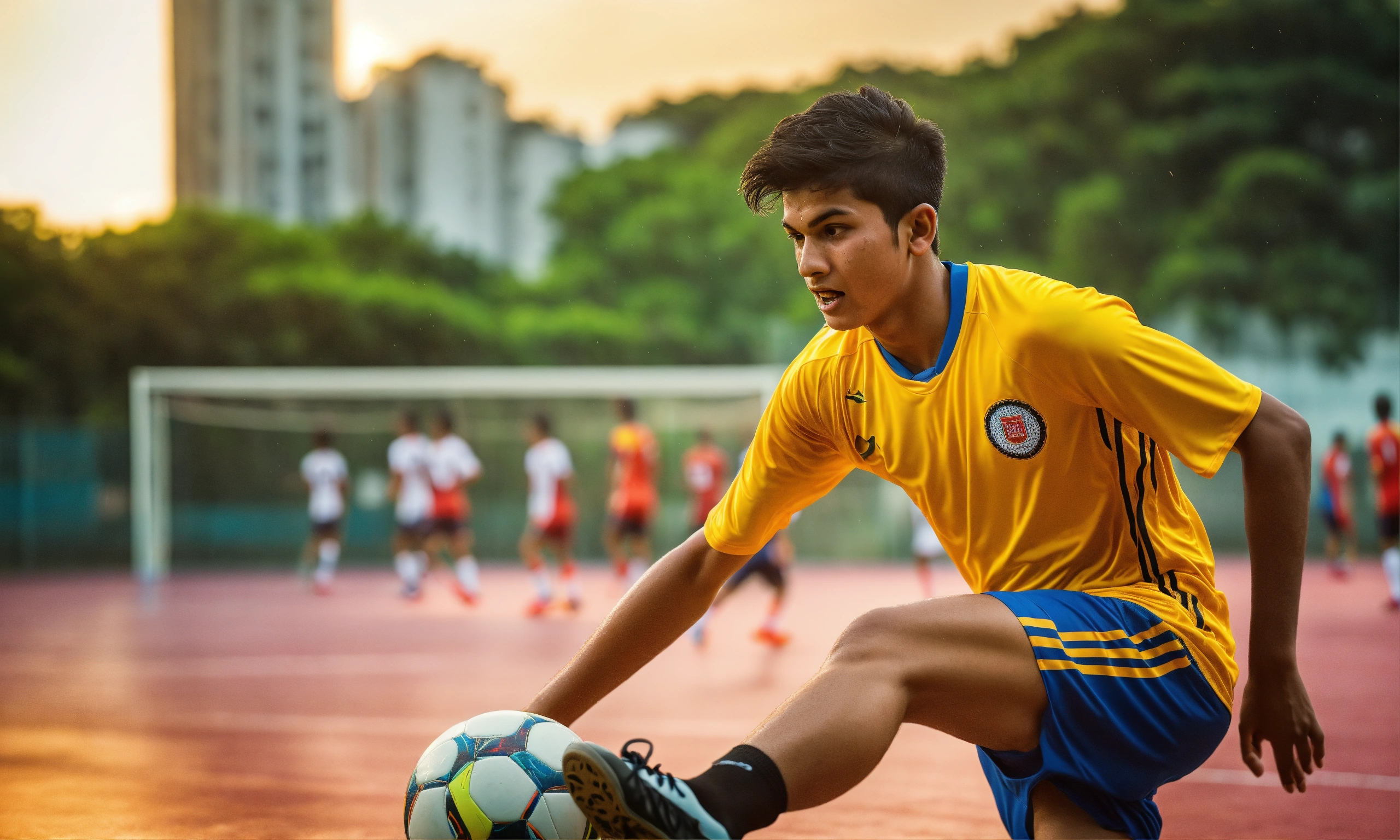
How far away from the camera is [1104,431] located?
2373 mm

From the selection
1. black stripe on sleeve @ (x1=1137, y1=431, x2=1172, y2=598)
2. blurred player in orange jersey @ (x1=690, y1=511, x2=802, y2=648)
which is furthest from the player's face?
blurred player in orange jersey @ (x1=690, y1=511, x2=802, y2=648)

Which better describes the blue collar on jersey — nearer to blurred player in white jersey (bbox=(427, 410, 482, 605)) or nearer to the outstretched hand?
the outstretched hand

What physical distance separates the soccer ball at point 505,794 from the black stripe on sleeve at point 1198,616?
1.23 m

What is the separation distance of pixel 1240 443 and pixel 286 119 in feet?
168

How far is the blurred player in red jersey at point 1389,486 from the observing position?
11.0m

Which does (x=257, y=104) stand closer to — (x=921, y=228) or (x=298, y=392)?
(x=298, y=392)

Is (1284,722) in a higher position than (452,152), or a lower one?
lower

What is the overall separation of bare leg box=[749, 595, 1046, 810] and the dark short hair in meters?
0.76

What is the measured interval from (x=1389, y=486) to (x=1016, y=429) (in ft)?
34.7

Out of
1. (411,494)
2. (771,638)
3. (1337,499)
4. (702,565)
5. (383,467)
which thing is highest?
(702,565)

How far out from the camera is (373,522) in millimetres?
19922

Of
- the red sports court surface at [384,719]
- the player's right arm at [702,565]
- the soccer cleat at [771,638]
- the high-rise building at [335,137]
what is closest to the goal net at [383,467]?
the red sports court surface at [384,719]

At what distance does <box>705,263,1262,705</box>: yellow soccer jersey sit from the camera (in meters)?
2.24

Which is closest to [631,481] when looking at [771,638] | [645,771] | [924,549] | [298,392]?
[924,549]
